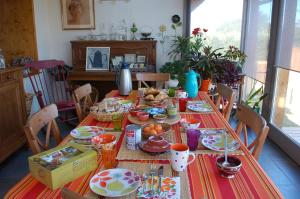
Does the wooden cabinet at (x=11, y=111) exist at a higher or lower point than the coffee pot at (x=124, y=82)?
lower

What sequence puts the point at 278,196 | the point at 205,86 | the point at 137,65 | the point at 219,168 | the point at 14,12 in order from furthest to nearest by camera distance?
the point at 137,65
the point at 14,12
the point at 205,86
the point at 219,168
the point at 278,196

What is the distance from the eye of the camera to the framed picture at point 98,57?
4168 millimetres

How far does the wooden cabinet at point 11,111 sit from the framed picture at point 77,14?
5.38 feet

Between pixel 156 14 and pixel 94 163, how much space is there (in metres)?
3.45

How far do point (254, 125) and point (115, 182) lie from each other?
2.82 feet

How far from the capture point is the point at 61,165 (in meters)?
1.01

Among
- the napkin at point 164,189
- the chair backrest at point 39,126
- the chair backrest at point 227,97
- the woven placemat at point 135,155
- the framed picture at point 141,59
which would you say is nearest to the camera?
the napkin at point 164,189

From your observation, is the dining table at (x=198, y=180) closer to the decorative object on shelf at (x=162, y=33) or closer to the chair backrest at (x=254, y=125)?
the chair backrest at (x=254, y=125)

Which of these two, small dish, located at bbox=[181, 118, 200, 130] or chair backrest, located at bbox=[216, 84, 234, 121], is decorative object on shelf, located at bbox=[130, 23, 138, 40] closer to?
chair backrest, located at bbox=[216, 84, 234, 121]

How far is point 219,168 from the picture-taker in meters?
1.06

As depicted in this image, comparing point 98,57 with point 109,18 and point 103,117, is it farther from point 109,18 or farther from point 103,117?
A: point 103,117

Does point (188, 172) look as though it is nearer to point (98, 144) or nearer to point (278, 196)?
point (278, 196)

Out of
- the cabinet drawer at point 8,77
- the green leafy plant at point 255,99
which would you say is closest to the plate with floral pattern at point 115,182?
the cabinet drawer at point 8,77

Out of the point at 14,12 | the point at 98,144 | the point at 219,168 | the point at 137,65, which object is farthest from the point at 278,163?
the point at 14,12
